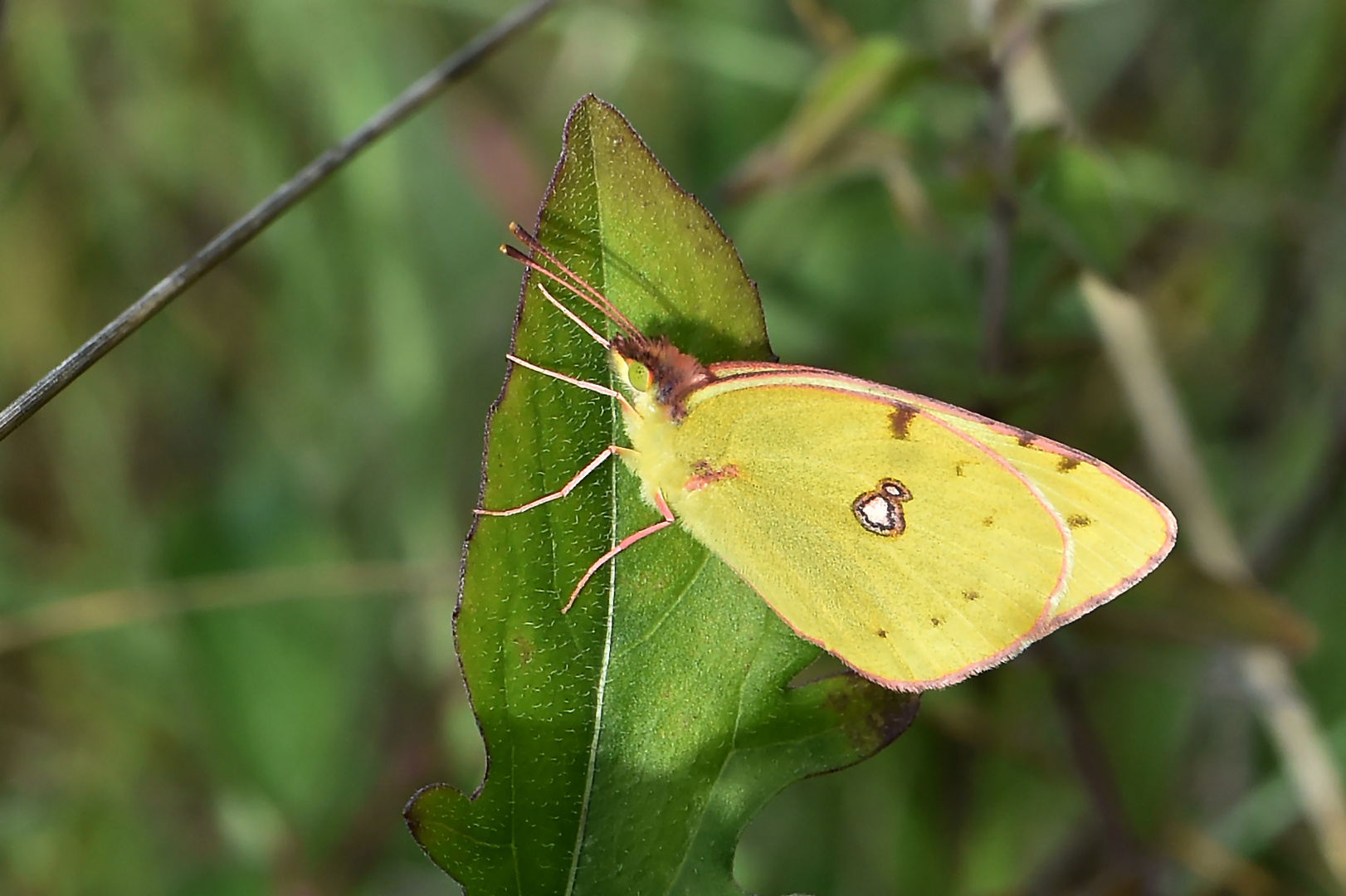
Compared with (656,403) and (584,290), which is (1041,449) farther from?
(584,290)

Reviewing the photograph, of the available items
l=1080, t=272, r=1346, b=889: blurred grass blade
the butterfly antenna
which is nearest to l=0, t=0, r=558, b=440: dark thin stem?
the butterfly antenna

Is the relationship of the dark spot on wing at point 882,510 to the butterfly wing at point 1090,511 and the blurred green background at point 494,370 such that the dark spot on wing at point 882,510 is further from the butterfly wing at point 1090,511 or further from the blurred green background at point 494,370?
the blurred green background at point 494,370

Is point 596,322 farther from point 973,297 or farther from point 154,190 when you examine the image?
point 154,190

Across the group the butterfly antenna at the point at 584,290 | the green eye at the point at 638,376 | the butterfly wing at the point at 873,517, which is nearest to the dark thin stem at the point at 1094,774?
the butterfly wing at the point at 873,517

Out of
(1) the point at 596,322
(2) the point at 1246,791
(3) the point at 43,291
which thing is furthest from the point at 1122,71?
(3) the point at 43,291

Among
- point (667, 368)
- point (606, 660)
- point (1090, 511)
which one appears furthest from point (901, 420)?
point (606, 660)

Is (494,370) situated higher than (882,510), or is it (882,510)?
(494,370)

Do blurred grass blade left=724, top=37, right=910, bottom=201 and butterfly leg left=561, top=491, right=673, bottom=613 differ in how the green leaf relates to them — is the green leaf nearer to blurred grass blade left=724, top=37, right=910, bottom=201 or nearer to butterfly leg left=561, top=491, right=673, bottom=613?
butterfly leg left=561, top=491, right=673, bottom=613
